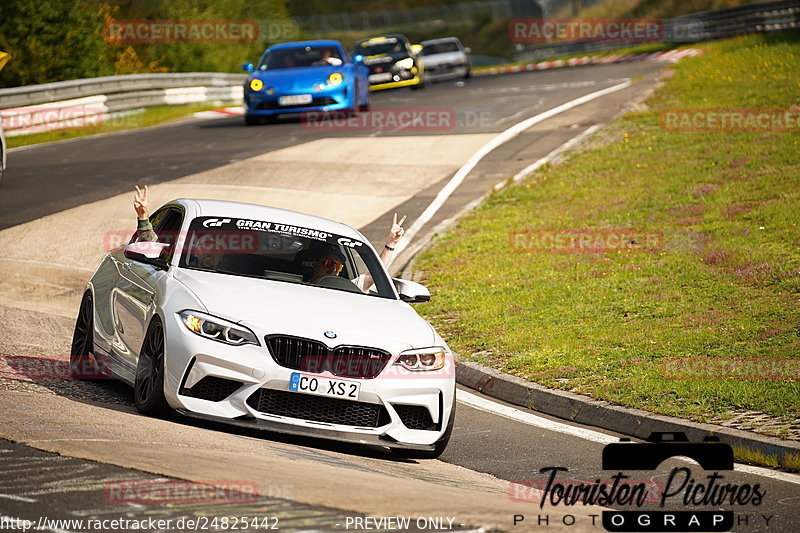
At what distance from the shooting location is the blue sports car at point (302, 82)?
26672 millimetres

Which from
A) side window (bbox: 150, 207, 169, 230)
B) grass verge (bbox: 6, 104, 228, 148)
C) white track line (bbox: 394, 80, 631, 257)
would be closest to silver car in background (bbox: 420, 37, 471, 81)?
grass verge (bbox: 6, 104, 228, 148)

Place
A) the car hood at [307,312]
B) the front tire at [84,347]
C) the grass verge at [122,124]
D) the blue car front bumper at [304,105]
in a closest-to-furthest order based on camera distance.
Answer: the car hood at [307,312], the front tire at [84,347], the blue car front bumper at [304,105], the grass verge at [122,124]

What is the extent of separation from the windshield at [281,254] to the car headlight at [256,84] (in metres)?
18.4

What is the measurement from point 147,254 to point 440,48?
124 ft

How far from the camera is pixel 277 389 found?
7211mm

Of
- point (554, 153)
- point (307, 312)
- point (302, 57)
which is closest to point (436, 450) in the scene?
point (307, 312)

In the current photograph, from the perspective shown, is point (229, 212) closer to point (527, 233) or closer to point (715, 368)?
point (715, 368)

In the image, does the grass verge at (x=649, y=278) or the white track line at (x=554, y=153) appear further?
the white track line at (x=554, y=153)

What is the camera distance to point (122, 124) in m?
31.3

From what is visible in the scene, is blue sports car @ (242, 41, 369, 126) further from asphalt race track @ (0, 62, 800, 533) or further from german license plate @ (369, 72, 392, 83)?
german license plate @ (369, 72, 392, 83)
